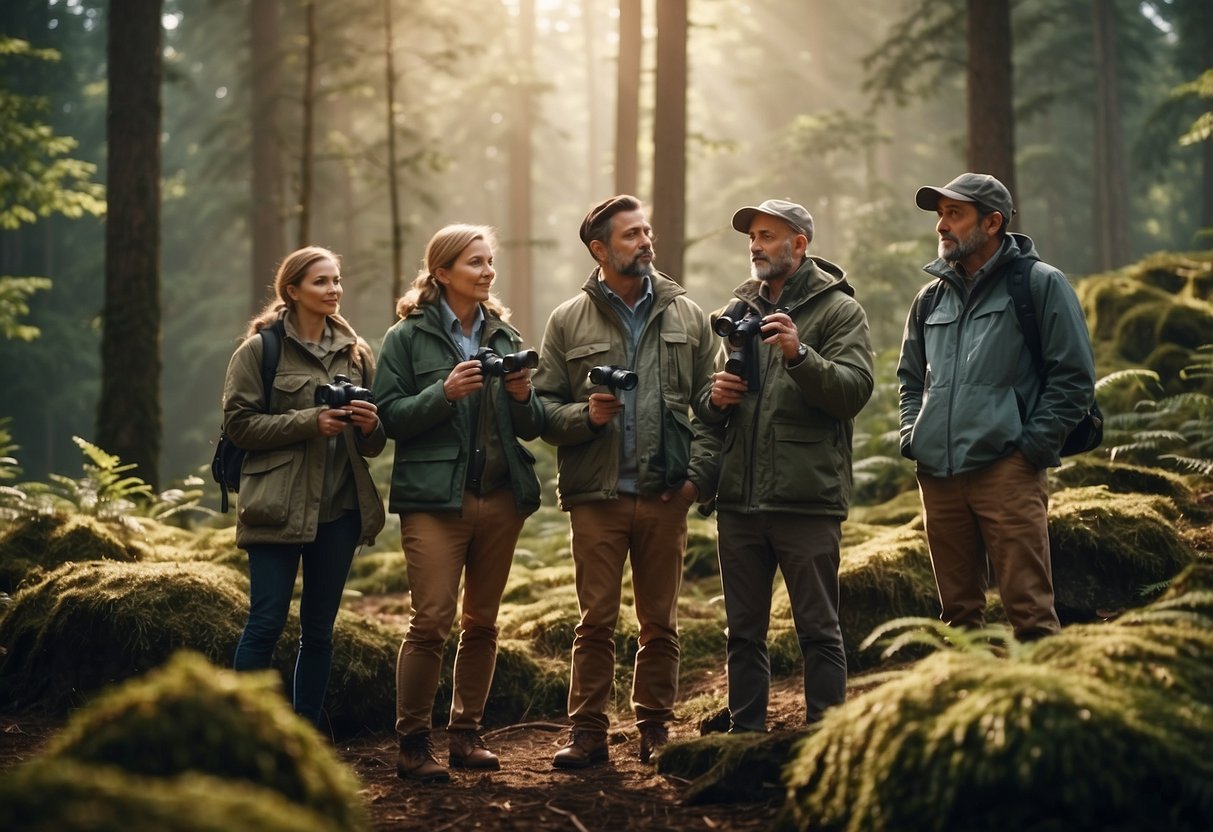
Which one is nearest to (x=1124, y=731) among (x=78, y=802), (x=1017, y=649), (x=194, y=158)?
(x=1017, y=649)

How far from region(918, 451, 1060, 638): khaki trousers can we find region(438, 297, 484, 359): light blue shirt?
8.05 ft

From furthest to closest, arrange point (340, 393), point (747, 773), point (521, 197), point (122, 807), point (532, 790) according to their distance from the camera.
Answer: point (521, 197) → point (340, 393) → point (532, 790) → point (747, 773) → point (122, 807)

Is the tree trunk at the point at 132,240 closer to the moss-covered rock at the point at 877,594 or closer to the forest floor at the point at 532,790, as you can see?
the forest floor at the point at 532,790

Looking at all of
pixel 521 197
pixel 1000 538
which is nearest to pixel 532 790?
pixel 1000 538

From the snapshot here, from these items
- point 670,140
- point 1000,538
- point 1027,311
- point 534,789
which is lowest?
point 534,789

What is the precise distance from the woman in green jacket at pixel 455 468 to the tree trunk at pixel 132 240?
6934 millimetres

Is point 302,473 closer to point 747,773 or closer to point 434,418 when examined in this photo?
point 434,418

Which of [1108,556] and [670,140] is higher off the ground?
[670,140]

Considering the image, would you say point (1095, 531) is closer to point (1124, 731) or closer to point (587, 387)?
point (587, 387)

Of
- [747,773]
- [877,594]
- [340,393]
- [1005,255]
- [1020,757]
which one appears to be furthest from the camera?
[877,594]

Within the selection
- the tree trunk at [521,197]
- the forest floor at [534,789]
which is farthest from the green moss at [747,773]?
the tree trunk at [521,197]

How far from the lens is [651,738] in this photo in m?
5.55

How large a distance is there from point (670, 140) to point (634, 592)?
721 cm

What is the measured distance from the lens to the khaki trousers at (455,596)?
17.9ft
